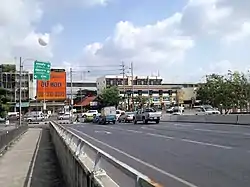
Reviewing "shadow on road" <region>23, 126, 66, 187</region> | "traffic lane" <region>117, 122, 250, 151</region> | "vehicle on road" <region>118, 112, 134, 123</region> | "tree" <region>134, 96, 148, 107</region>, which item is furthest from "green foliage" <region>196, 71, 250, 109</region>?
"shadow on road" <region>23, 126, 66, 187</region>

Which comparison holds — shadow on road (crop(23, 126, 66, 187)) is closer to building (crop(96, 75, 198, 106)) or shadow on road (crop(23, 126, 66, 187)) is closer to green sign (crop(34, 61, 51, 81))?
green sign (crop(34, 61, 51, 81))

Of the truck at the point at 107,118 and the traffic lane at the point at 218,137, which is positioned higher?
the truck at the point at 107,118

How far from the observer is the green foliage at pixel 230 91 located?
77.9 m

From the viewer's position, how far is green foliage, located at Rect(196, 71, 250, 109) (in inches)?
3066

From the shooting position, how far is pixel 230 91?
7788 centimetres

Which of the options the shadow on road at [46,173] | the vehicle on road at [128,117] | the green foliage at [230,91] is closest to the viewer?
the shadow on road at [46,173]

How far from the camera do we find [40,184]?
1522cm

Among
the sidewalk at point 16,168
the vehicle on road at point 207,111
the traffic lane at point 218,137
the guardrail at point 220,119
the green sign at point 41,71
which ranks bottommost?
the sidewalk at point 16,168

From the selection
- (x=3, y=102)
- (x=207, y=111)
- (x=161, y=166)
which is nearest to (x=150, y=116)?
(x=3, y=102)

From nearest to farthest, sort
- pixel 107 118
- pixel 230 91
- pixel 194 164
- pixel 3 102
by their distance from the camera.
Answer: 1. pixel 194 164
2. pixel 3 102
3. pixel 107 118
4. pixel 230 91

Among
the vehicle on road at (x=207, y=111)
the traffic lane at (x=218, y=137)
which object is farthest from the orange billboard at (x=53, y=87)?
the traffic lane at (x=218, y=137)

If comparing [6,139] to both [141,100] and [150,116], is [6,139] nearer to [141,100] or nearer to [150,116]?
[150,116]

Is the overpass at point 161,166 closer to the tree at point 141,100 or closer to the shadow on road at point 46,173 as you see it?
the shadow on road at point 46,173

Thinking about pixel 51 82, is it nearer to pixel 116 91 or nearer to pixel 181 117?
pixel 181 117
